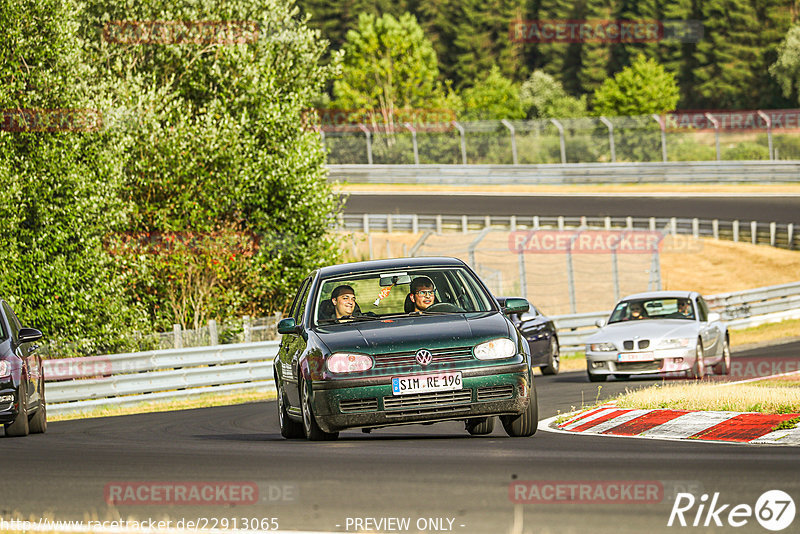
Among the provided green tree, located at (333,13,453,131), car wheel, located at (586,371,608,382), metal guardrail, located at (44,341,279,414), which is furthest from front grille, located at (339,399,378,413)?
green tree, located at (333,13,453,131)

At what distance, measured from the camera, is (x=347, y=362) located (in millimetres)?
10000

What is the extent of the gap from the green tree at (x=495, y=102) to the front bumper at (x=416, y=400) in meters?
83.9

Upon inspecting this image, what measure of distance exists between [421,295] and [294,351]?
1.18 meters

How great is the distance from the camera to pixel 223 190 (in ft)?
95.8

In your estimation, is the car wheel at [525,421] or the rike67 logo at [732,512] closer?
the rike67 logo at [732,512]

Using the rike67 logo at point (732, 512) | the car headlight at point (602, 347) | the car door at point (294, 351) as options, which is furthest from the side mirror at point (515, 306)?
the car headlight at point (602, 347)

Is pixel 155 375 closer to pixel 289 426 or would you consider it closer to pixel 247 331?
pixel 247 331

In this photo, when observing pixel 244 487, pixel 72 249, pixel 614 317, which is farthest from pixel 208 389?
pixel 244 487

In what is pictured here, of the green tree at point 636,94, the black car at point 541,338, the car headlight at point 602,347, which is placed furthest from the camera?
the green tree at point 636,94

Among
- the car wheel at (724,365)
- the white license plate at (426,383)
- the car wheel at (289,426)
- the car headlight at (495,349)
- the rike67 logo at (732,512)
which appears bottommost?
the car wheel at (724,365)

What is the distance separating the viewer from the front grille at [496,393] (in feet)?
32.7

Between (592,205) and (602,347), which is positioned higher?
(602,347)

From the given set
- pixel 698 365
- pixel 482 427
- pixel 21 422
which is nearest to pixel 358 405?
pixel 482 427

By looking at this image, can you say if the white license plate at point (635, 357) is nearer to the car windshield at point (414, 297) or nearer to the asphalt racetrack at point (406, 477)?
the asphalt racetrack at point (406, 477)
